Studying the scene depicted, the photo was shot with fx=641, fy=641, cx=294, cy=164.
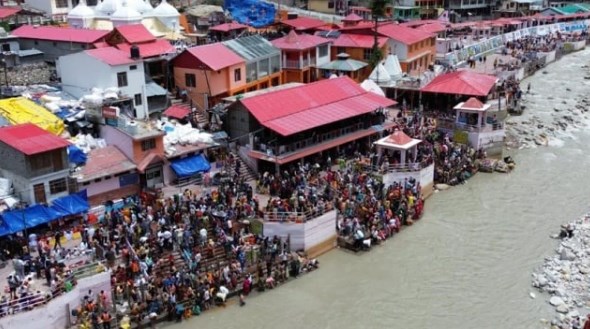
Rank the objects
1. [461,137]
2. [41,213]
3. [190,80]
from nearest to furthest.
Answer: [41,213] < [190,80] < [461,137]

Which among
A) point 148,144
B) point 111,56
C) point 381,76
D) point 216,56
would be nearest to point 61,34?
point 111,56

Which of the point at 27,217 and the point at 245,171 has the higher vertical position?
the point at 27,217

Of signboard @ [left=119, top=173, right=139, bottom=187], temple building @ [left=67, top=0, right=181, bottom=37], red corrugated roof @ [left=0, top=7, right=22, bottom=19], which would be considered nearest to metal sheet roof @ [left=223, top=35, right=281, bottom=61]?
temple building @ [left=67, top=0, right=181, bottom=37]

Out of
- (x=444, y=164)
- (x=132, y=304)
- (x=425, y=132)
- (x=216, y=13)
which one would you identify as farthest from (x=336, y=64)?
(x=132, y=304)

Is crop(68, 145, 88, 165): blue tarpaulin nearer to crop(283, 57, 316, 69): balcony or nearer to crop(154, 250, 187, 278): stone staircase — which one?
crop(154, 250, 187, 278): stone staircase

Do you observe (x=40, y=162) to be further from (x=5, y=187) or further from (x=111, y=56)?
(x=111, y=56)

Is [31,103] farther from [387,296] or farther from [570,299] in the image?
[570,299]
